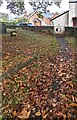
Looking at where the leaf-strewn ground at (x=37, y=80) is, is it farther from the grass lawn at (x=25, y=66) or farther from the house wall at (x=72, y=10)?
the house wall at (x=72, y=10)

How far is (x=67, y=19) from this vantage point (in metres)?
1.48

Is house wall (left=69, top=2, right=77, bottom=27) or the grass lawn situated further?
house wall (left=69, top=2, right=77, bottom=27)

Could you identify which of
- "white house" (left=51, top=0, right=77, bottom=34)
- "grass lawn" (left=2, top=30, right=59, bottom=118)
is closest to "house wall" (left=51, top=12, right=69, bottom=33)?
"white house" (left=51, top=0, right=77, bottom=34)

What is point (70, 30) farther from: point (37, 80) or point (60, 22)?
point (37, 80)

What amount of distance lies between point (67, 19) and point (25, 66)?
45cm

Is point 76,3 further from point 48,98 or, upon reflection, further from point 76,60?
point 48,98

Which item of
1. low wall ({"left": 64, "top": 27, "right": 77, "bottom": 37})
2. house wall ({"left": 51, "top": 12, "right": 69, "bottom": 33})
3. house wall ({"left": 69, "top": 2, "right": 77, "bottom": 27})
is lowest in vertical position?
low wall ({"left": 64, "top": 27, "right": 77, "bottom": 37})

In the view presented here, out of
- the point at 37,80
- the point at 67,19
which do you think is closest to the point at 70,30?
the point at 67,19

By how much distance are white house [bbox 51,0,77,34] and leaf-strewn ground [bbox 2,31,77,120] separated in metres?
0.19

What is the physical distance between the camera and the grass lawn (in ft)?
3.00

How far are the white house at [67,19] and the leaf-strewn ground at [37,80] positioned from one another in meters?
0.19

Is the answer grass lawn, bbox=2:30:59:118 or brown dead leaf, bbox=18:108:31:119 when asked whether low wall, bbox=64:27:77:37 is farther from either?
brown dead leaf, bbox=18:108:31:119

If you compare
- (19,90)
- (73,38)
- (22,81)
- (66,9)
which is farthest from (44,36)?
(19,90)

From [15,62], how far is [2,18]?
31 cm
